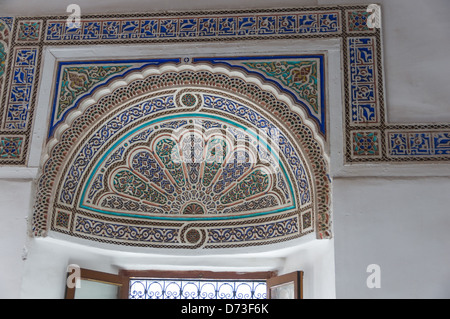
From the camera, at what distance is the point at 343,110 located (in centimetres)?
373

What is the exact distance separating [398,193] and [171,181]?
5.32 feet

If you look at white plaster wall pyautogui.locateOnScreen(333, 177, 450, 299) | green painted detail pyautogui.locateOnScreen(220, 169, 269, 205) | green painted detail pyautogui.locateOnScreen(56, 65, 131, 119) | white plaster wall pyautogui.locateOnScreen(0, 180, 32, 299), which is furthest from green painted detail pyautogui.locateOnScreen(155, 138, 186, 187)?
white plaster wall pyautogui.locateOnScreen(333, 177, 450, 299)

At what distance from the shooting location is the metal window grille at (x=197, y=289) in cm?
445

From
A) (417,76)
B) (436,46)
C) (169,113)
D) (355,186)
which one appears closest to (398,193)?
(355,186)

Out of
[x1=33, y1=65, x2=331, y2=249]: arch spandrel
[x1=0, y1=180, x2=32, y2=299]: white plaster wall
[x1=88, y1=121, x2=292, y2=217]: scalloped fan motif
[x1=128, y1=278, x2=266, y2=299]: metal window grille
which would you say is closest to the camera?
[x1=0, y1=180, x2=32, y2=299]: white plaster wall

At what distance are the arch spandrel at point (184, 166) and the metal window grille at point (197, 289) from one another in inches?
15.8

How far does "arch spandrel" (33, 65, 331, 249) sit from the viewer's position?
386 cm

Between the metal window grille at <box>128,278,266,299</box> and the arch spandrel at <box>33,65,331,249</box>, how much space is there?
1.32ft

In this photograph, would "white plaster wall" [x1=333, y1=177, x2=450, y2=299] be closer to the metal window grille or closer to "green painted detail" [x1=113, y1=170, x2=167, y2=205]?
the metal window grille

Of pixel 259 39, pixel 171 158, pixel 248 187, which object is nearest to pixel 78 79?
pixel 171 158

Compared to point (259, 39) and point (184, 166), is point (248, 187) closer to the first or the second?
point (184, 166)

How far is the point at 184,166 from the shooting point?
171 inches

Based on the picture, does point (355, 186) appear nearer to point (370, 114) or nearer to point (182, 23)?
point (370, 114)

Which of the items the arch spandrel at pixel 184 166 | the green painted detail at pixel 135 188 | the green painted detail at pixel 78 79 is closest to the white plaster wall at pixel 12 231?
the arch spandrel at pixel 184 166
